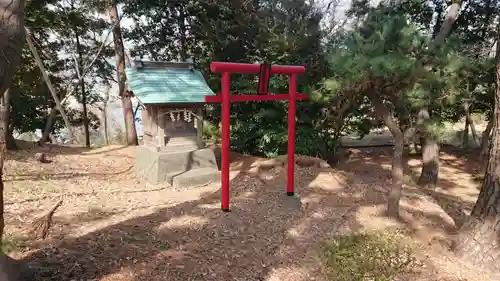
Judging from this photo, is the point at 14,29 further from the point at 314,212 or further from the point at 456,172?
the point at 456,172

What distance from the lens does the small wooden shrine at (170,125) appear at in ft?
24.0

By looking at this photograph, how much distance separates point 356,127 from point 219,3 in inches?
249

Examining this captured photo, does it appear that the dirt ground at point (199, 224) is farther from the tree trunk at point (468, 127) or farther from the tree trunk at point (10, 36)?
the tree trunk at point (468, 127)

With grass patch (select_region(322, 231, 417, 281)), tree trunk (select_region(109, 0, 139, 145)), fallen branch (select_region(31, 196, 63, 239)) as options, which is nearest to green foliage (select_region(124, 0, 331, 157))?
tree trunk (select_region(109, 0, 139, 145))

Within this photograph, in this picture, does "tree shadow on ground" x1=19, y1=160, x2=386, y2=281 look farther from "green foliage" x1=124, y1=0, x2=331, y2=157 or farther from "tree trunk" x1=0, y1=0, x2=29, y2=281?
"green foliage" x1=124, y1=0, x2=331, y2=157

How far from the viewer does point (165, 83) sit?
Result: 7.71 m

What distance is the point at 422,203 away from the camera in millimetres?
6465

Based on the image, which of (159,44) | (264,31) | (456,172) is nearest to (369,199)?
(264,31)

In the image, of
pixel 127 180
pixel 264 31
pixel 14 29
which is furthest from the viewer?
pixel 264 31

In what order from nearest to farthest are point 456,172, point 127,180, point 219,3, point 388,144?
1. point 127,180
2. point 219,3
3. point 456,172
4. point 388,144

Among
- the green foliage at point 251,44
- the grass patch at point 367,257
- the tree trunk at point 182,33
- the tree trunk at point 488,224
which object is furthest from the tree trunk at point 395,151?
the tree trunk at point 182,33

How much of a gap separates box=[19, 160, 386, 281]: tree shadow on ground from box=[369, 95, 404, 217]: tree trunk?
26.3 inches

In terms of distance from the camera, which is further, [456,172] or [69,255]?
[456,172]

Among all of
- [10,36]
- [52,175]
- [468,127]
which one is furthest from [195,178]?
[468,127]
